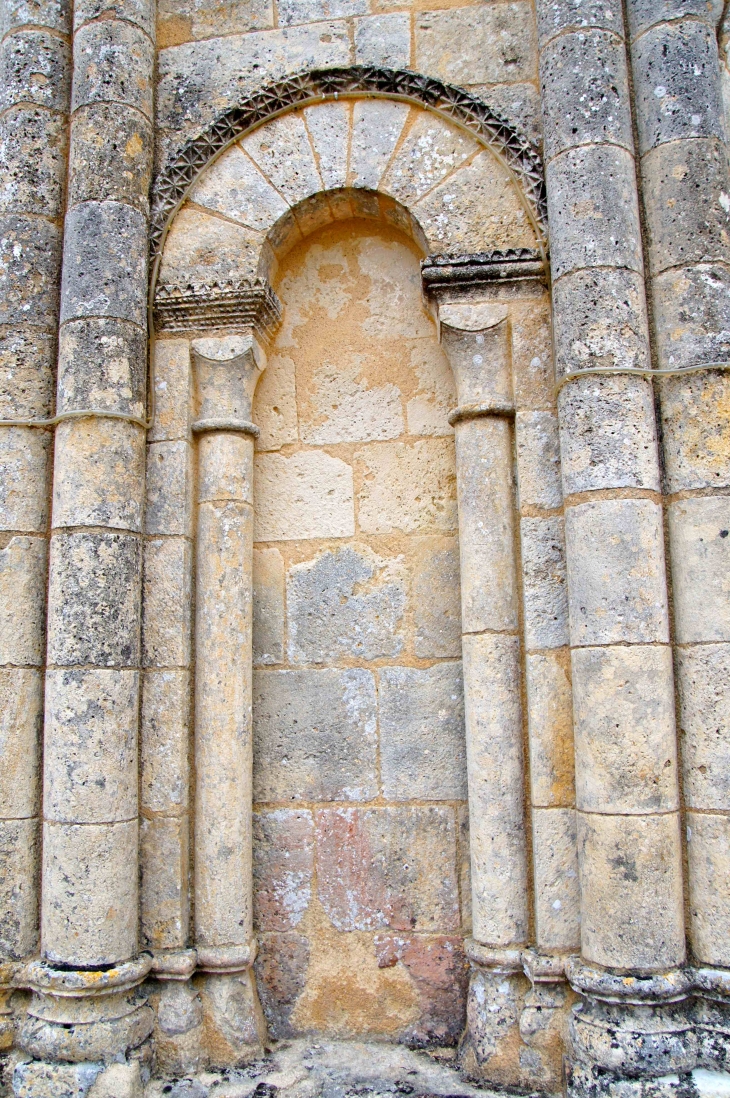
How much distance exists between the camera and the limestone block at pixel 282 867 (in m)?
3.38

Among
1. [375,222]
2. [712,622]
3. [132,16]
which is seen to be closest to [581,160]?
[375,222]

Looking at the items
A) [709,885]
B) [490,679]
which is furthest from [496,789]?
[709,885]

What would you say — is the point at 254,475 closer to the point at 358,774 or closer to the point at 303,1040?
the point at 358,774

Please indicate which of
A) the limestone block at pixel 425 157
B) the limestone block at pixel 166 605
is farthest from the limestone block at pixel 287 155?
the limestone block at pixel 166 605

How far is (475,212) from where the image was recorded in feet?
11.0

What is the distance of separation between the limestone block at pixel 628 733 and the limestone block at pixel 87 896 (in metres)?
1.70

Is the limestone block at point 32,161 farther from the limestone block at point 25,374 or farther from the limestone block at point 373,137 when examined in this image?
the limestone block at point 373,137

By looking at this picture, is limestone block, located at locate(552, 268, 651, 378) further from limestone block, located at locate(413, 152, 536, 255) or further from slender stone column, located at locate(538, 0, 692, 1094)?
limestone block, located at locate(413, 152, 536, 255)

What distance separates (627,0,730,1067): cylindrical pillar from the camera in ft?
9.29

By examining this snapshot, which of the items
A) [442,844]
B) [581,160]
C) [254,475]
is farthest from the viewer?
[254,475]

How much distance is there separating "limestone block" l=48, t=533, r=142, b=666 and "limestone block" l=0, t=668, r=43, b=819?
216 mm

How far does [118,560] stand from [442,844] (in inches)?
67.0

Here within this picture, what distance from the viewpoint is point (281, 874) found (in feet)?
11.2

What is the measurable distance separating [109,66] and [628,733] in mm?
3327
